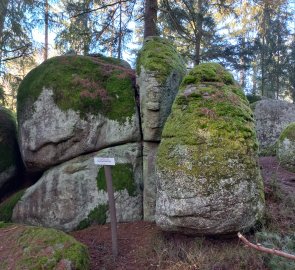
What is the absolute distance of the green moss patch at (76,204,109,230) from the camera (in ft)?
19.8

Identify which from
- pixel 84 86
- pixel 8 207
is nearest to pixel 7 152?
pixel 8 207

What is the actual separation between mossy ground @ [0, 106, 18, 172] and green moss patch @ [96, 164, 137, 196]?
2451 millimetres

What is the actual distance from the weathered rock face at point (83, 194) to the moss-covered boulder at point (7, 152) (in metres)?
1.14

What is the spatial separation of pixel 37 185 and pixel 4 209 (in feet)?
2.82

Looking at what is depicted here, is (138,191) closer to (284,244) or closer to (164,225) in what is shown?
(164,225)

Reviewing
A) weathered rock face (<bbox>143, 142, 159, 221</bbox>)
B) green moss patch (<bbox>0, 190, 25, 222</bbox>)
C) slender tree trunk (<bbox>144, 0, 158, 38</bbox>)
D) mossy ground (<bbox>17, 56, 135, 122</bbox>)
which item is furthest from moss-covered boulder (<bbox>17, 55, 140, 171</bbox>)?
slender tree trunk (<bbox>144, 0, 158, 38</bbox>)

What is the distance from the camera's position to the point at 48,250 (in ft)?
14.3

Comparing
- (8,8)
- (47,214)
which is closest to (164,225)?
(47,214)

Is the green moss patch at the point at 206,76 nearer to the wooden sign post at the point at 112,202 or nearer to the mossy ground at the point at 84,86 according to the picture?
the mossy ground at the point at 84,86

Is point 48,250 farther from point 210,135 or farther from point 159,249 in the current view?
point 210,135

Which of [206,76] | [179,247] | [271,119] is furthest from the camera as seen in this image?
[271,119]

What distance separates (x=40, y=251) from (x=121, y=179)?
2.18 meters

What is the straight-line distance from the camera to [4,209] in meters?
6.59

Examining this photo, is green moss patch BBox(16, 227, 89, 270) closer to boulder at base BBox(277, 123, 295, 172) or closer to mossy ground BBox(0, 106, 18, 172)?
mossy ground BBox(0, 106, 18, 172)
